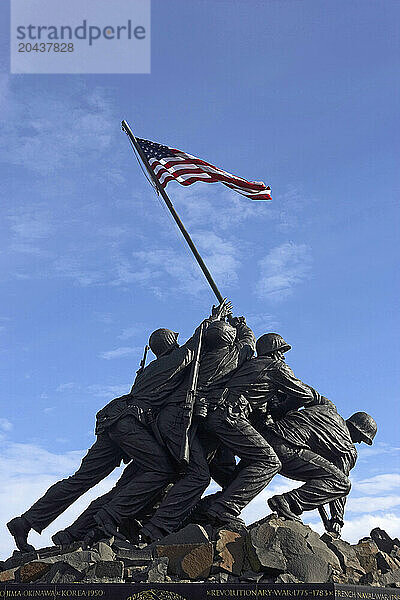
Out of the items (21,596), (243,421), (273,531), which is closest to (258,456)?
(243,421)

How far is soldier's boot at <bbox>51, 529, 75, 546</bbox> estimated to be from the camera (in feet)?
41.3

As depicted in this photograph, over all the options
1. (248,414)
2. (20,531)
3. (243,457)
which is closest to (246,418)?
(248,414)

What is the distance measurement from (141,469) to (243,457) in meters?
1.72

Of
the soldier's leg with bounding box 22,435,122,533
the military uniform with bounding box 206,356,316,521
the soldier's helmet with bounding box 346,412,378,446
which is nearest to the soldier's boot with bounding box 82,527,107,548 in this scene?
the soldier's leg with bounding box 22,435,122,533

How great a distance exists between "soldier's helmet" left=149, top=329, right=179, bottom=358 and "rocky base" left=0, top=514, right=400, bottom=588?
3.55 m

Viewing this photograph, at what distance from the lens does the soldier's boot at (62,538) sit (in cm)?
1258

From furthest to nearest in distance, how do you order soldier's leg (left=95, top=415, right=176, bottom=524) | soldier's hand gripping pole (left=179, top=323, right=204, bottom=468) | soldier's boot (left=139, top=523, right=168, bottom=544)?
soldier's leg (left=95, top=415, right=176, bottom=524)
soldier's hand gripping pole (left=179, top=323, right=204, bottom=468)
soldier's boot (left=139, top=523, right=168, bottom=544)

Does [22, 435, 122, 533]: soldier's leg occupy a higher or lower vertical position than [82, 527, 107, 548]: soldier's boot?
higher

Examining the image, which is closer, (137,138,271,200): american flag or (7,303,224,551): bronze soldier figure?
(7,303,224,551): bronze soldier figure

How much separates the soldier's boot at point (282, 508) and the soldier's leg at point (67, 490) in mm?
2668

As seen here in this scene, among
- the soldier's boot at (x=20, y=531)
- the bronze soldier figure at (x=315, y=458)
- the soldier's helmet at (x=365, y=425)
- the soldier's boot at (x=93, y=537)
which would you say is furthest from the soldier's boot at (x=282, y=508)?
the soldier's boot at (x=20, y=531)

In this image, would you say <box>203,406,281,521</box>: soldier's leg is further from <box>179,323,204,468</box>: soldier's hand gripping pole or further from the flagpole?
the flagpole

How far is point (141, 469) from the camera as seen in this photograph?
13.0 metres

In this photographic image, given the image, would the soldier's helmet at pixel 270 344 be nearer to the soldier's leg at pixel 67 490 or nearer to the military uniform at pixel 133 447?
the military uniform at pixel 133 447
